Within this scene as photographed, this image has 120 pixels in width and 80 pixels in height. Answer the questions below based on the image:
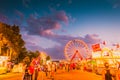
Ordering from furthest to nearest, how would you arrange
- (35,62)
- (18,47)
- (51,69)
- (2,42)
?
(18,47) → (2,42) → (51,69) → (35,62)

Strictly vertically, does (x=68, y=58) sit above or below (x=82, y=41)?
below

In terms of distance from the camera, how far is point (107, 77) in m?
10.4

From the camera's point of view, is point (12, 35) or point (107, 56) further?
point (12, 35)

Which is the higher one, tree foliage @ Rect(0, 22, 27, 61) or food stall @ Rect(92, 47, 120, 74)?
tree foliage @ Rect(0, 22, 27, 61)

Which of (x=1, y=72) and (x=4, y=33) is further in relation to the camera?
(x=4, y=33)

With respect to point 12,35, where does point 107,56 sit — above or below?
below

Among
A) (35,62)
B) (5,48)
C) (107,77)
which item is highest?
(5,48)

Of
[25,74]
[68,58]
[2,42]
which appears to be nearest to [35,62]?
[25,74]

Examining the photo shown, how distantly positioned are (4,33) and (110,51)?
21969 millimetres

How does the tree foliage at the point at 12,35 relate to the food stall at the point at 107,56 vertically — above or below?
above

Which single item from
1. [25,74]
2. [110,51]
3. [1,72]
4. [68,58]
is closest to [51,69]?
[25,74]

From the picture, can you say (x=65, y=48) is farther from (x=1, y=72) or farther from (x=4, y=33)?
(x=1, y=72)

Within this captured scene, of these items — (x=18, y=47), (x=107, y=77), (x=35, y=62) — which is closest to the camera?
(x=107, y=77)

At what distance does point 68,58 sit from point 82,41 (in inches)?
252
